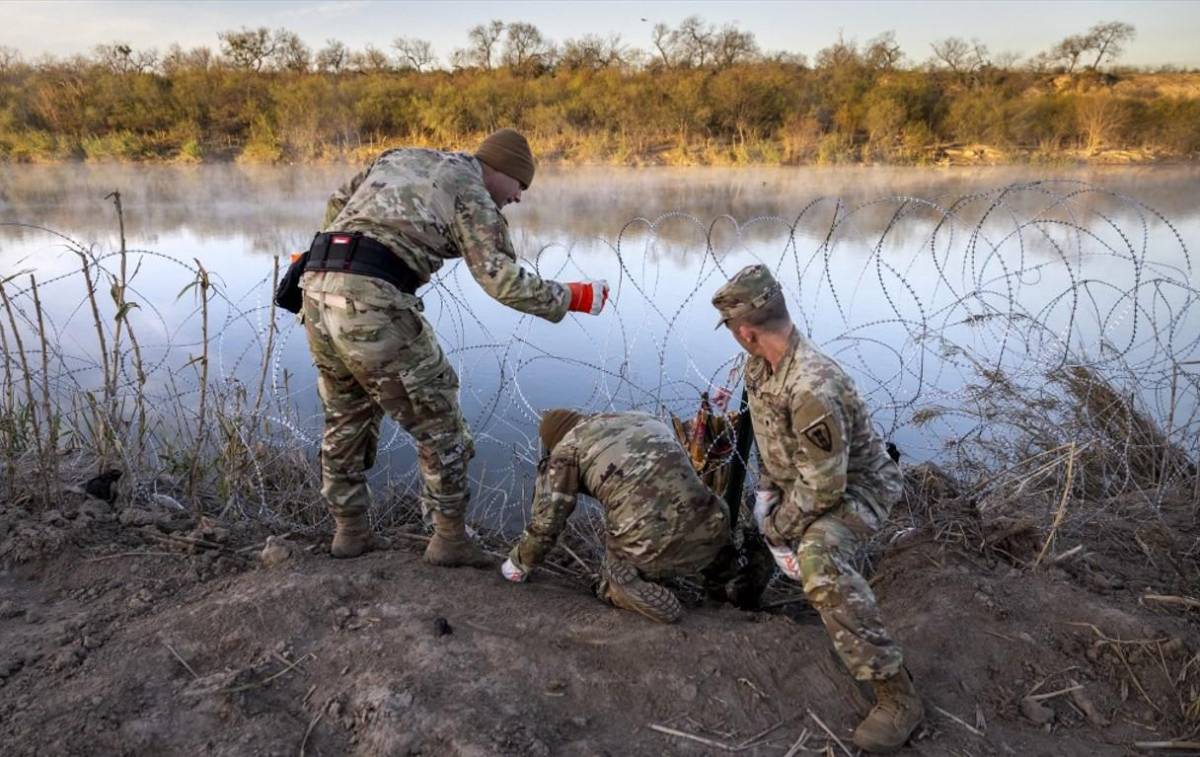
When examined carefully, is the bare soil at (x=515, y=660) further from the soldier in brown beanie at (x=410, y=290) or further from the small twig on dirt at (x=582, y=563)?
the soldier in brown beanie at (x=410, y=290)

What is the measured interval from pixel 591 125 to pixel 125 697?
77.4 feet

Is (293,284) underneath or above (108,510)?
above

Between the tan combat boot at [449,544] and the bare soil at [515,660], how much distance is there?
2.8 inches

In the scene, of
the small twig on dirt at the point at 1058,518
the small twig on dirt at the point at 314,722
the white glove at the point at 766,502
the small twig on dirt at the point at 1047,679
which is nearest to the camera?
the small twig on dirt at the point at 314,722

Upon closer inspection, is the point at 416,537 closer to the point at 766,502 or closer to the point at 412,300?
the point at 412,300

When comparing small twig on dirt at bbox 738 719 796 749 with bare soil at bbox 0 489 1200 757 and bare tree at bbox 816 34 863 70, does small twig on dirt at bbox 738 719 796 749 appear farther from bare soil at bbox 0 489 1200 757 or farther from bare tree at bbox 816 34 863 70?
bare tree at bbox 816 34 863 70

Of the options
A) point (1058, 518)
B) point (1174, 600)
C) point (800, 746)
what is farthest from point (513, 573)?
point (1174, 600)

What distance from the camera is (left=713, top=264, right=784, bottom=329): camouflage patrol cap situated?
7.57 ft

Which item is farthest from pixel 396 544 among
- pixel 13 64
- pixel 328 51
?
pixel 328 51

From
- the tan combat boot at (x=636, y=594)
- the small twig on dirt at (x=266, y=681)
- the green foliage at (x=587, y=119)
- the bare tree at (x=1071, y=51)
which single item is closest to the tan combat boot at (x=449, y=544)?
the tan combat boot at (x=636, y=594)

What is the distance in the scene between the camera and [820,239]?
9.95m

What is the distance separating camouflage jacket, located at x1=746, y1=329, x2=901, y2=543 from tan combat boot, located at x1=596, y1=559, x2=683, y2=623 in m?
0.45

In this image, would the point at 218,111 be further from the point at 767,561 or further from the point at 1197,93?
the point at 1197,93

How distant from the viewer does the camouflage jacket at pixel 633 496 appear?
287cm
